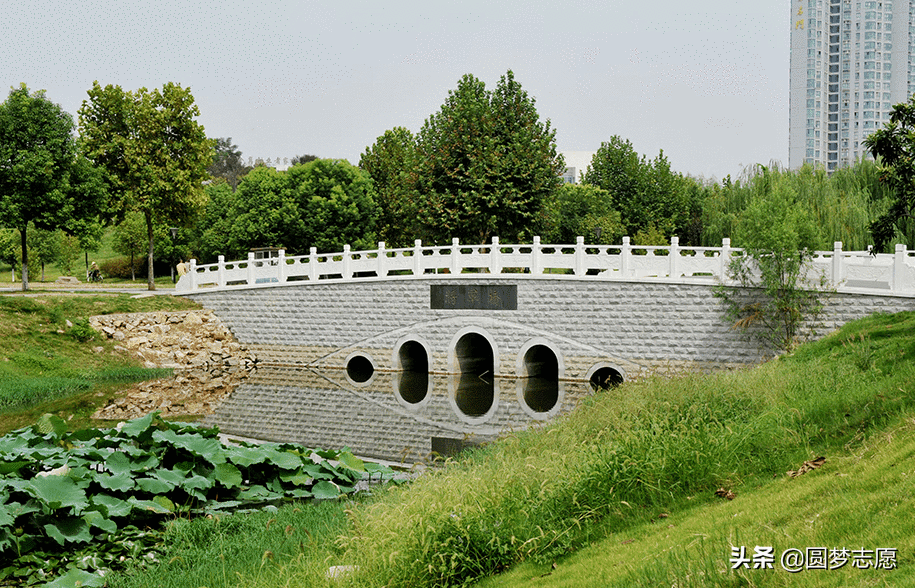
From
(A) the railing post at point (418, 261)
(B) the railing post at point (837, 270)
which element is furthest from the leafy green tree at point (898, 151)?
(A) the railing post at point (418, 261)

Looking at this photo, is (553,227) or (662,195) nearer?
(553,227)

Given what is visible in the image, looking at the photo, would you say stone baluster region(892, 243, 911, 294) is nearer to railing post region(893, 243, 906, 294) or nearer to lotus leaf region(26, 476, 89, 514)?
railing post region(893, 243, 906, 294)

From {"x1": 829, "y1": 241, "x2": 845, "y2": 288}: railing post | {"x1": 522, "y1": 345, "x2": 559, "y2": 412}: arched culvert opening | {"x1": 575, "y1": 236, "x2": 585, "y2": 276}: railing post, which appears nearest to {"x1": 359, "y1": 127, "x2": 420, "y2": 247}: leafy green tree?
{"x1": 522, "y1": 345, "x2": 559, "y2": 412}: arched culvert opening

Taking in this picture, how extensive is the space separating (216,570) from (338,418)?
34.5 feet

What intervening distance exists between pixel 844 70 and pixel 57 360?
2199 inches

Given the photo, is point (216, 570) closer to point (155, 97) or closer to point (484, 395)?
point (484, 395)

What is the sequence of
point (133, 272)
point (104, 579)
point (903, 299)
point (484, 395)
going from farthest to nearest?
point (133, 272) → point (484, 395) → point (903, 299) → point (104, 579)

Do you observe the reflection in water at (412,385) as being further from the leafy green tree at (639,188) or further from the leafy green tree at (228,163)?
Answer: the leafy green tree at (228,163)

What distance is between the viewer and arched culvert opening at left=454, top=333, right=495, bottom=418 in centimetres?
1836

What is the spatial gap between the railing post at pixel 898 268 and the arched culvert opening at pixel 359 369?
523 inches

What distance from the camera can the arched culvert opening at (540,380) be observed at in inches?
724

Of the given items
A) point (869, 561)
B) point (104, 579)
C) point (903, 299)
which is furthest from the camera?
point (903, 299)

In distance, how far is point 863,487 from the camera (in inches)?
181

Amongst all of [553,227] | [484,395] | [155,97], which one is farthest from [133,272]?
[484,395]
